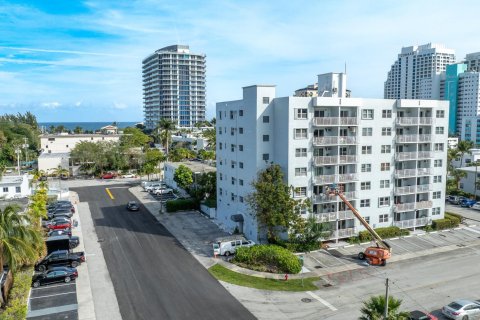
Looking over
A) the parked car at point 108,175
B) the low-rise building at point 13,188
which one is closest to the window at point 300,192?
the low-rise building at point 13,188

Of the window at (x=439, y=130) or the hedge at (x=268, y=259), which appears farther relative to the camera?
the window at (x=439, y=130)

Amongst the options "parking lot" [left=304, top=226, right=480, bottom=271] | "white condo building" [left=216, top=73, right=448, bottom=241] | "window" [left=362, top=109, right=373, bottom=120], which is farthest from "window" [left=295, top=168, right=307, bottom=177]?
"window" [left=362, top=109, right=373, bottom=120]

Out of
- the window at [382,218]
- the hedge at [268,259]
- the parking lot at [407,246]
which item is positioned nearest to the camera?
the hedge at [268,259]

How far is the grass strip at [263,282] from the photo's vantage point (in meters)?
33.3

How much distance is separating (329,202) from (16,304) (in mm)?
31663

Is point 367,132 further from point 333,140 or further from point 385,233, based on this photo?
point 385,233

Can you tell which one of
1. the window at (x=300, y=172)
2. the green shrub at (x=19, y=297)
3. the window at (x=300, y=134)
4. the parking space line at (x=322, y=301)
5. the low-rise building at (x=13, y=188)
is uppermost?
the window at (x=300, y=134)

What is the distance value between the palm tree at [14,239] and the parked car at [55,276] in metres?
2.53

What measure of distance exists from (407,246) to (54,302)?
3618 cm

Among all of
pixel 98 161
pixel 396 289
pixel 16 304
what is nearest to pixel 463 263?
pixel 396 289

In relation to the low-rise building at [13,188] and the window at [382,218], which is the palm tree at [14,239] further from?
the window at [382,218]

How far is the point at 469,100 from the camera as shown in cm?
18900

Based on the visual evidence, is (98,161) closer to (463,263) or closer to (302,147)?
(302,147)

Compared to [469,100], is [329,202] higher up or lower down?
lower down
